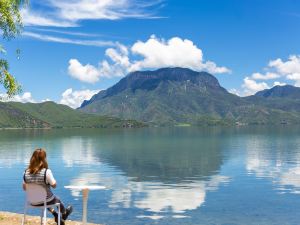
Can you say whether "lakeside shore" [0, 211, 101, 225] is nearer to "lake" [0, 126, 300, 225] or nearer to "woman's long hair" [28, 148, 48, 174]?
"woman's long hair" [28, 148, 48, 174]

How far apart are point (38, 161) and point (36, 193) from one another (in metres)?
1.76

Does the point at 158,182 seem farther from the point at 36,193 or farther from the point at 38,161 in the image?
the point at 38,161

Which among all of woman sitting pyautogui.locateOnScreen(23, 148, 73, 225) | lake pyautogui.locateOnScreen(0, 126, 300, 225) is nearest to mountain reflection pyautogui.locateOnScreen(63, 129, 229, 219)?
lake pyautogui.locateOnScreen(0, 126, 300, 225)

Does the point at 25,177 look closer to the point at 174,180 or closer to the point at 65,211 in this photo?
the point at 65,211

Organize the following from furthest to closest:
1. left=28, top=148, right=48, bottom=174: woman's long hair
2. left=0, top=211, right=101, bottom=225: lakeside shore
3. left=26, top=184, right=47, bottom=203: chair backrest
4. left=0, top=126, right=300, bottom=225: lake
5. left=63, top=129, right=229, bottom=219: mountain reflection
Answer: left=63, top=129, right=229, bottom=219: mountain reflection → left=0, top=126, right=300, bottom=225: lake → left=0, top=211, right=101, bottom=225: lakeside shore → left=26, top=184, right=47, bottom=203: chair backrest → left=28, top=148, right=48, bottom=174: woman's long hair

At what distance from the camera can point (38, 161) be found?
17.9 meters

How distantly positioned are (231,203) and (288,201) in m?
9.35

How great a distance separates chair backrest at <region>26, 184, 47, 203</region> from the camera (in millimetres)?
18531

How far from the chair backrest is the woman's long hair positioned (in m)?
0.78

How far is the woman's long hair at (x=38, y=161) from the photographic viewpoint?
17.8 meters

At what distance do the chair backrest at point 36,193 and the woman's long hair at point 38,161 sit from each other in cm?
78

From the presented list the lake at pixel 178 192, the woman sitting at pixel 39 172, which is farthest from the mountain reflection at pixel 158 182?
the woman sitting at pixel 39 172

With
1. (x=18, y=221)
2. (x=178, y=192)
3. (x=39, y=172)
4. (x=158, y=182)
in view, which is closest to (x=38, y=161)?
(x=39, y=172)

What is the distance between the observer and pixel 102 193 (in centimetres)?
7131
